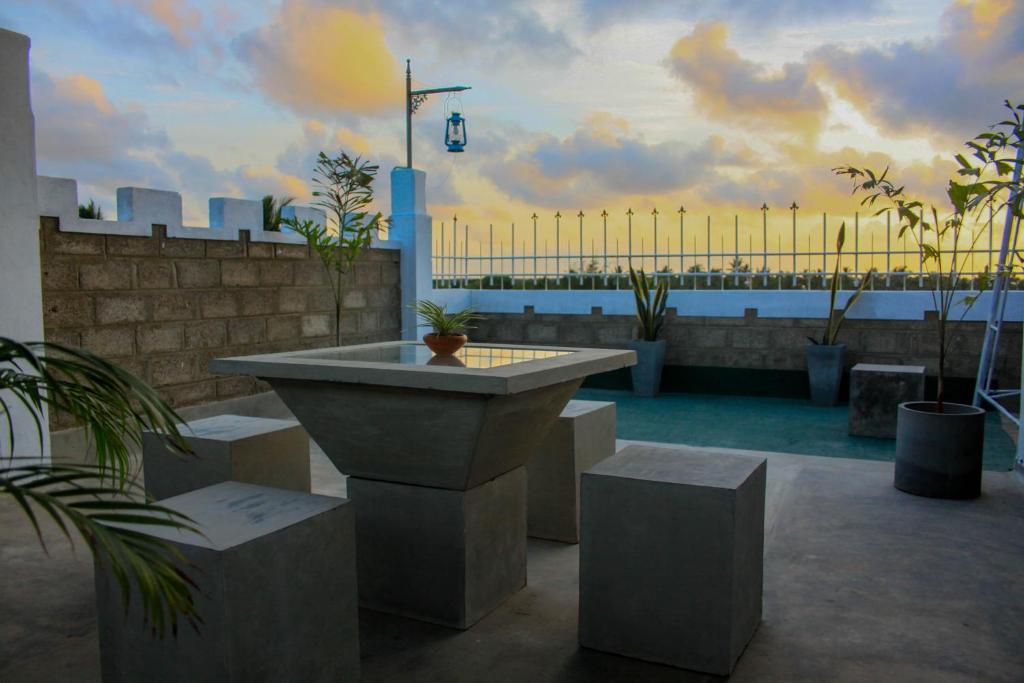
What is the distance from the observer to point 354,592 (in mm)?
2498

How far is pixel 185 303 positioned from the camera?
6039 mm

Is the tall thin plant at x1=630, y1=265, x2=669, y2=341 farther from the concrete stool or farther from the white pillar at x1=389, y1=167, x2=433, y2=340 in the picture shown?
the concrete stool

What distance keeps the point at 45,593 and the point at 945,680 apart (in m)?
3.35

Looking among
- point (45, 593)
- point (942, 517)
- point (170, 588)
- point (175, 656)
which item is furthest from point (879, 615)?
point (45, 593)

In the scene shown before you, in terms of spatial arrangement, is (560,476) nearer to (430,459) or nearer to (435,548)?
(435,548)

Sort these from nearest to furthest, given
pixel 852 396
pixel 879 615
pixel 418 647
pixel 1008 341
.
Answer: pixel 418 647, pixel 879 615, pixel 852 396, pixel 1008 341

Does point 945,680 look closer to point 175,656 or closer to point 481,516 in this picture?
point 481,516

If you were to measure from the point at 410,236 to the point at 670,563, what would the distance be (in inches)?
240

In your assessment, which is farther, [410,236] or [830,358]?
[830,358]

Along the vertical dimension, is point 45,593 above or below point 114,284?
below

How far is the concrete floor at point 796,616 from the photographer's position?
2.65 metres

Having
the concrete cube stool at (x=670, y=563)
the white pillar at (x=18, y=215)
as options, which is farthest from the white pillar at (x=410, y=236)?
the concrete cube stool at (x=670, y=563)

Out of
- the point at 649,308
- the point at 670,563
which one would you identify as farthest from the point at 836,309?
the point at 670,563

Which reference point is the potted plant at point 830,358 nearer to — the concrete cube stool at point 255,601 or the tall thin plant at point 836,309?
the tall thin plant at point 836,309
